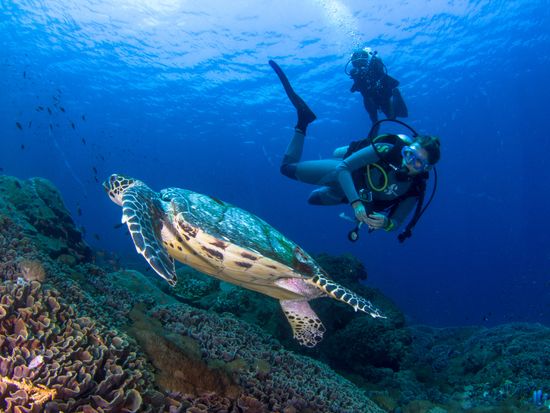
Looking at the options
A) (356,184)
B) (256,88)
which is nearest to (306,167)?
(356,184)

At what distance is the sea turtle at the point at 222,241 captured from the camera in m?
4.32

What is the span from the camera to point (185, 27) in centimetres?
2652

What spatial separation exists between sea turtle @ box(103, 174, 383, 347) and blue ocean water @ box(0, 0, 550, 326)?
14223 mm

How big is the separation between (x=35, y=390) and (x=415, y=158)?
5.98 m

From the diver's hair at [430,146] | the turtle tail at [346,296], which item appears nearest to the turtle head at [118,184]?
the turtle tail at [346,296]

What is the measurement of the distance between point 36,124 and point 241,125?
3883 centimetres

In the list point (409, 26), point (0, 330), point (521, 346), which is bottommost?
point (0, 330)

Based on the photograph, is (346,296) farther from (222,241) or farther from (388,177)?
(388,177)

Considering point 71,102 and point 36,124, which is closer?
point 71,102

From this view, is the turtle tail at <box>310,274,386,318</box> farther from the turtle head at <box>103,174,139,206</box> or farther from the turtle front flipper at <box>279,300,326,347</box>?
the turtle head at <box>103,174,139,206</box>

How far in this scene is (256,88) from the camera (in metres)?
33.5

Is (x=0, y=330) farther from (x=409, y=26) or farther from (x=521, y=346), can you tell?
(x=409, y=26)

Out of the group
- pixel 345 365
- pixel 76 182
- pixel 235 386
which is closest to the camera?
pixel 235 386

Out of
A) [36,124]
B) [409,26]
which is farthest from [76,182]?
[409,26]
